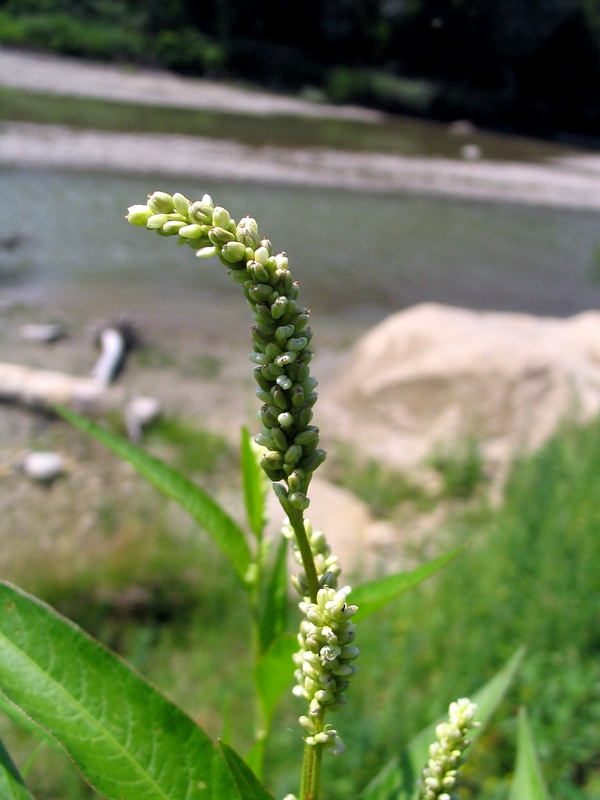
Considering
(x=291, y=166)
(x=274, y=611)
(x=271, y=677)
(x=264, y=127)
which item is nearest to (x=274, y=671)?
(x=271, y=677)

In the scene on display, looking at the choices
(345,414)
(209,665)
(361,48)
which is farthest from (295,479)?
(361,48)

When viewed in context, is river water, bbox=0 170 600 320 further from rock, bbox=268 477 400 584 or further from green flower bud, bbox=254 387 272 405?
green flower bud, bbox=254 387 272 405

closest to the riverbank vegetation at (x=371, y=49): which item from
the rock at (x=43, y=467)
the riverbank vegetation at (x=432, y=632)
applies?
the rock at (x=43, y=467)

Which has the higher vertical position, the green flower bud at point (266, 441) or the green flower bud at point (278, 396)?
the green flower bud at point (278, 396)

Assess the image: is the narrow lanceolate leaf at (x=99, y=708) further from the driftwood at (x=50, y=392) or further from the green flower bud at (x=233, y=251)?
the driftwood at (x=50, y=392)

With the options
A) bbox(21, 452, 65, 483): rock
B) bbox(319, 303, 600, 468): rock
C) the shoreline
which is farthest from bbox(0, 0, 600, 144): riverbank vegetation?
bbox(21, 452, 65, 483): rock

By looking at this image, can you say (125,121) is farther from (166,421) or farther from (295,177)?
(166,421)

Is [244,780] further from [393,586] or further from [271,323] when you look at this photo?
[271,323]
